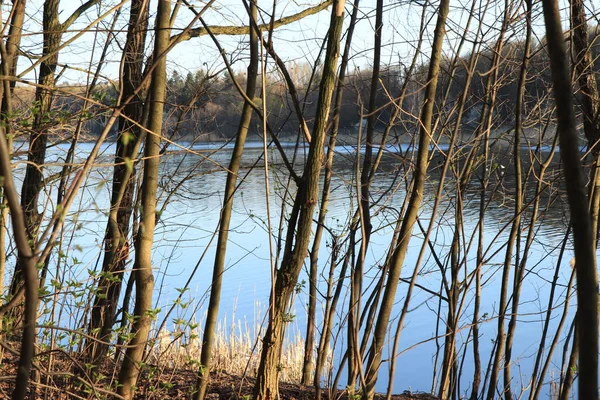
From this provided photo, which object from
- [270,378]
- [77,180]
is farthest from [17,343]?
[77,180]

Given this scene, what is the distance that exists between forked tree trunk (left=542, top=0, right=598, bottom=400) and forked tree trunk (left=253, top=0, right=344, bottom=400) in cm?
182

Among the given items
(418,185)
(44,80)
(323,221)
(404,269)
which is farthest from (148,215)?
(404,269)

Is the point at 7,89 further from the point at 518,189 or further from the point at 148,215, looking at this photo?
the point at 518,189

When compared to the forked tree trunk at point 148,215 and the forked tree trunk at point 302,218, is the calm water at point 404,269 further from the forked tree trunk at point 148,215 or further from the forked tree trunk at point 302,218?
the forked tree trunk at point 302,218

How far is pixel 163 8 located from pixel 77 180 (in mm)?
1448

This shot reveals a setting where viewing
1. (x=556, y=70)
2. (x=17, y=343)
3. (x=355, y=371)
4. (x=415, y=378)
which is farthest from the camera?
(x=415, y=378)

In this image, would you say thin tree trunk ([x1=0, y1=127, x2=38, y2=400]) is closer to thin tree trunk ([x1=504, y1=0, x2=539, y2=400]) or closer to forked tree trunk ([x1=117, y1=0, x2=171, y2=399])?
forked tree trunk ([x1=117, y1=0, x2=171, y2=399])

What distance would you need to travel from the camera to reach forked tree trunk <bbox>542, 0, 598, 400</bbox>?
0.86 metres

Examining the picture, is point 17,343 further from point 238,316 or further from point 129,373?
point 238,316

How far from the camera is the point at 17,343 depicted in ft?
13.8

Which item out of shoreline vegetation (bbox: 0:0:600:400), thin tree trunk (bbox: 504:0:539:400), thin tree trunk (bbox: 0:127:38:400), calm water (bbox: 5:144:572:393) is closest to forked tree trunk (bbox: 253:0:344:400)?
shoreline vegetation (bbox: 0:0:600:400)

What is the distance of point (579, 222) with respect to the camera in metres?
0.89

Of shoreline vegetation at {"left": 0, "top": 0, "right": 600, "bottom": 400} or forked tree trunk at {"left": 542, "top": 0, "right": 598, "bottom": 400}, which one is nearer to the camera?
forked tree trunk at {"left": 542, "top": 0, "right": 598, "bottom": 400}

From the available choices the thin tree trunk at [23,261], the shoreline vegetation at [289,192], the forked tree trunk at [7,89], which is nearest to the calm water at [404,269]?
the shoreline vegetation at [289,192]
